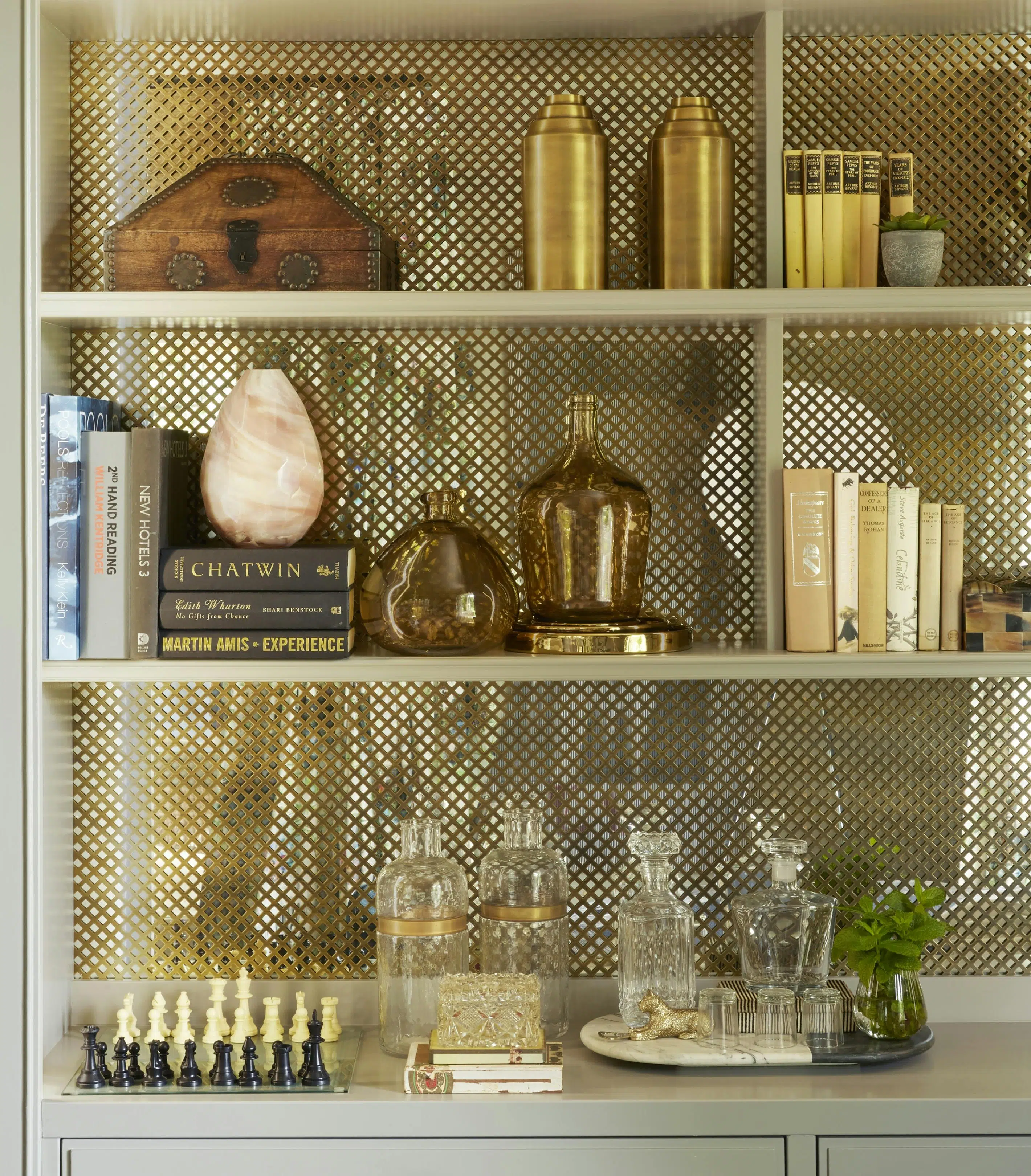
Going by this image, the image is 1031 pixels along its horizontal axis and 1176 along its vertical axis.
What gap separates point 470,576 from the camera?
5.70 feet

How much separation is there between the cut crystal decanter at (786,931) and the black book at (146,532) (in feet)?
3.02

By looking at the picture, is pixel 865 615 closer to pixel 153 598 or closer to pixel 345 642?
pixel 345 642

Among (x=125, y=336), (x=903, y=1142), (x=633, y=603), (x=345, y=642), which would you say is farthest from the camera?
(x=125, y=336)

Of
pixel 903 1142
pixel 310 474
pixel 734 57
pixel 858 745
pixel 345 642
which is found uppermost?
pixel 734 57

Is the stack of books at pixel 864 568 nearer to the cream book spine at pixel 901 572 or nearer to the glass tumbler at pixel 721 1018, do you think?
the cream book spine at pixel 901 572

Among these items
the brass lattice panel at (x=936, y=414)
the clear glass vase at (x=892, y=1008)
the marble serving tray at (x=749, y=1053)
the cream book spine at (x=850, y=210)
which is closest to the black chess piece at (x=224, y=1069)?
the marble serving tray at (x=749, y=1053)

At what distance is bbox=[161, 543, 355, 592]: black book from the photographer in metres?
1.69

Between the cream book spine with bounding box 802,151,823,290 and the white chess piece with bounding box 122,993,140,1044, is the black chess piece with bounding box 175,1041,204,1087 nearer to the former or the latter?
the white chess piece with bounding box 122,993,140,1044

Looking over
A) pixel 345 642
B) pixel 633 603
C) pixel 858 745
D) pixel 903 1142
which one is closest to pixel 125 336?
pixel 345 642

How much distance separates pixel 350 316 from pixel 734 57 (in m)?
0.77

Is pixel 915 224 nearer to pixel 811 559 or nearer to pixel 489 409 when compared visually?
pixel 811 559

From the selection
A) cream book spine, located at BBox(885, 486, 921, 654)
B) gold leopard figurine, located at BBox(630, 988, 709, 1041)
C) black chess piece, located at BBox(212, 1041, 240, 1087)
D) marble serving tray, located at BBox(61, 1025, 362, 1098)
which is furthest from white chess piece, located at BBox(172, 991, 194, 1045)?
cream book spine, located at BBox(885, 486, 921, 654)

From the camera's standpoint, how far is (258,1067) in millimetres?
1674

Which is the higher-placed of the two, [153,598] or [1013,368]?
[1013,368]
